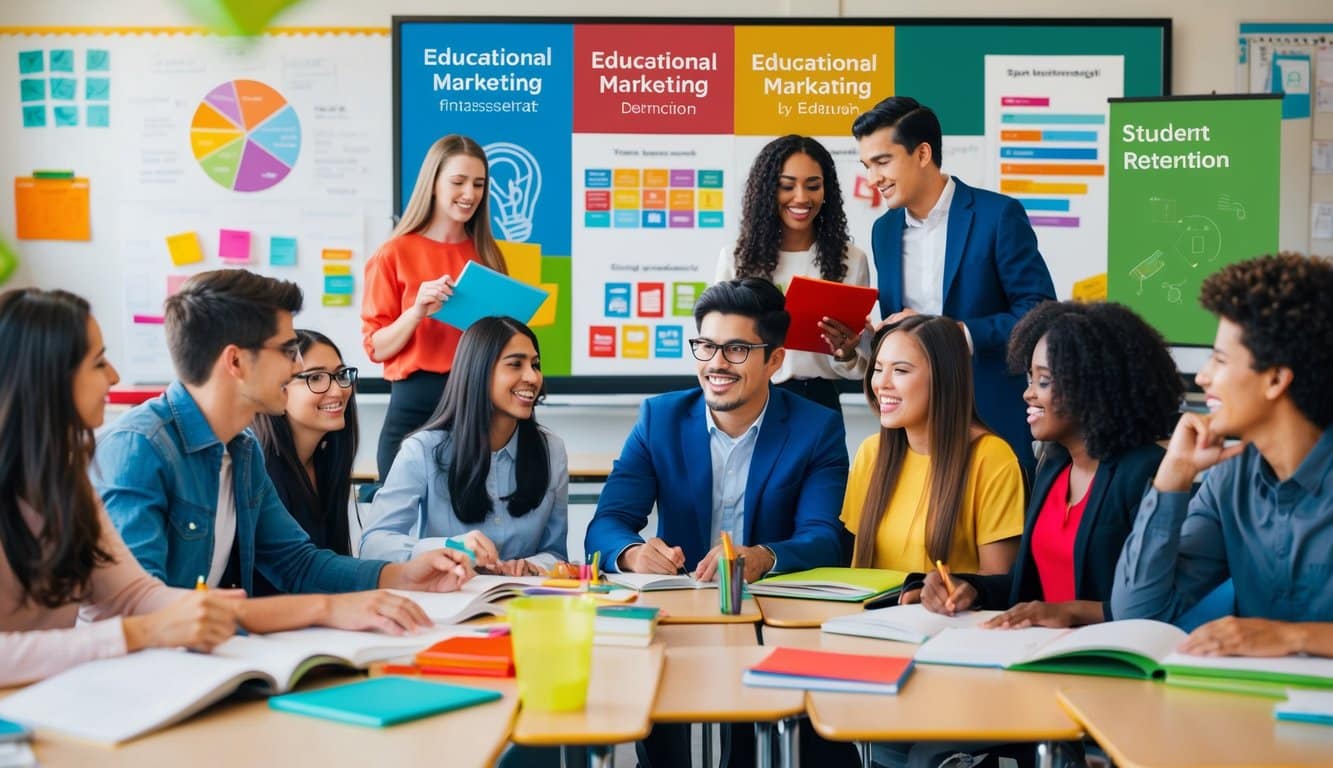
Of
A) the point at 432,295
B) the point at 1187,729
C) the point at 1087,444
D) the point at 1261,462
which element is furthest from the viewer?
the point at 432,295

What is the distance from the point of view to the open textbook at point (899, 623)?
1.93 m

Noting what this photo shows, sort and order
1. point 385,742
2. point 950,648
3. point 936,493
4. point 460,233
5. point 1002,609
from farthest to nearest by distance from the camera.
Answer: point 460,233
point 936,493
point 1002,609
point 950,648
point 385,742

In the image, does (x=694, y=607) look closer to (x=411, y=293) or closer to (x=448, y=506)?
(x=448, y=506)

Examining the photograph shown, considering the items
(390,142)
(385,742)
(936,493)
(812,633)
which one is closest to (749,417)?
(936,493)

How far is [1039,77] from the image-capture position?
5008mm

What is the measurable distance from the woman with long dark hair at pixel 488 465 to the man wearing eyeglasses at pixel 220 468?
1.59ft

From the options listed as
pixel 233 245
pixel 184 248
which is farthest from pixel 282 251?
pixel 184 248

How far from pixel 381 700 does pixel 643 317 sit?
3683 millimetres

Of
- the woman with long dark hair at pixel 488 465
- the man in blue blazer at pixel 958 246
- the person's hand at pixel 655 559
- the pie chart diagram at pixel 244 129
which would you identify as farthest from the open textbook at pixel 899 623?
the pie chart diagram at pixel 244 129

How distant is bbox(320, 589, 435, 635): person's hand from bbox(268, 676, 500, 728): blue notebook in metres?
0.25

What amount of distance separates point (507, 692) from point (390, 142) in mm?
3809

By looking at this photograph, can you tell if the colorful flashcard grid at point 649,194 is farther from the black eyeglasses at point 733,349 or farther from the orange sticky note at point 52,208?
the black eyeglasses at point 733,349

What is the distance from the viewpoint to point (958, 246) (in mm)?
3387

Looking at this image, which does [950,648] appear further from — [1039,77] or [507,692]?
[1039,77]
